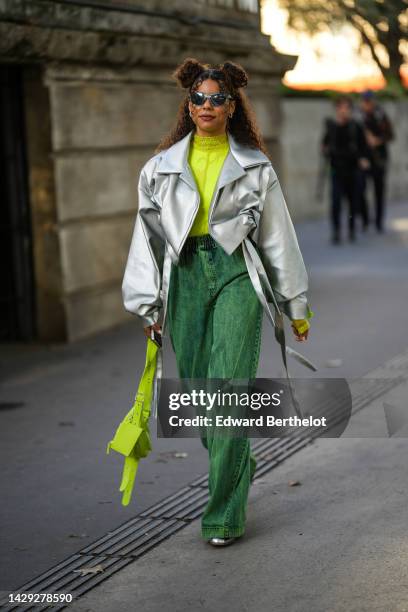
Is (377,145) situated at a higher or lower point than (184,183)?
lower


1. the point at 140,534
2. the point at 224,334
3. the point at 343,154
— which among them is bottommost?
the point at 140,534

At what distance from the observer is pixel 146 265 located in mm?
4797

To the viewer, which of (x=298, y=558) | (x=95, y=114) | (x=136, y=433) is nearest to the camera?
(x=298, y=558)

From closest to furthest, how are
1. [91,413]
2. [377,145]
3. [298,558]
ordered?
[298,558]
[91,413]
[377,145]

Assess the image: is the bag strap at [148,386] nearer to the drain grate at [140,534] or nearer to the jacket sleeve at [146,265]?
the jacket sleeve at [146,265]

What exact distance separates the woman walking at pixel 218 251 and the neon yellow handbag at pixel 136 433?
0.55 ft

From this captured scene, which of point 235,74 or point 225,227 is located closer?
point 225,227

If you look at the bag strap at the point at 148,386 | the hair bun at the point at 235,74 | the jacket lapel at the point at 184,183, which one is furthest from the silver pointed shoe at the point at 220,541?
the hair bun at the point at 235,74

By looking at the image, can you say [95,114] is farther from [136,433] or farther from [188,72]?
[136,433]

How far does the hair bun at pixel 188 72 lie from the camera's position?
4840mm

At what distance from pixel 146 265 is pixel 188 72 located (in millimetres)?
801

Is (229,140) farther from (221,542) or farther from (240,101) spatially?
(221,542)

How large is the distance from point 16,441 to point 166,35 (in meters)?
4.87

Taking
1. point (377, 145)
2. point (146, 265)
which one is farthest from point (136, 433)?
point (377, 145)
